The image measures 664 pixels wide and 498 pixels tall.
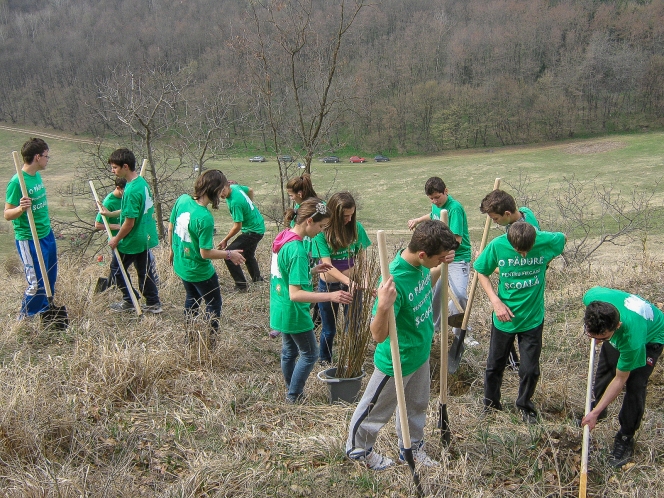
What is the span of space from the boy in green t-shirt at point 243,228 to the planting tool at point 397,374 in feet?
12.1

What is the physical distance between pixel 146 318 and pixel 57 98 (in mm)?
55887

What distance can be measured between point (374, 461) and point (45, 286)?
3.23 m

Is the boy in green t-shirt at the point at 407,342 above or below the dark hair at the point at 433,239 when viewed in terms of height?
below

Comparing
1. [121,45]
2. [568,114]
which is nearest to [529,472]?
[568,114]

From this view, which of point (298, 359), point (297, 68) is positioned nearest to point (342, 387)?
point (298, 359)

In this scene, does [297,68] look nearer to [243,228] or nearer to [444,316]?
[243,228]

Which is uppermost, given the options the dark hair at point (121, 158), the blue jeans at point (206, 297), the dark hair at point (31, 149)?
the dark hair at point (31, 149)

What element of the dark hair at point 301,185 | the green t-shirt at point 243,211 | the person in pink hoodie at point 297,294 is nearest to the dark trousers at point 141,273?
the green t-shirt at point 243,211

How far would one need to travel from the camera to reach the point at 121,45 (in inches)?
2891

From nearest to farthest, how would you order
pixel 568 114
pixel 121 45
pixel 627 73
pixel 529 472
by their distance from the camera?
pixel 529 472 < pixel 568 114 < pixel 627 73 < pixel 121 45

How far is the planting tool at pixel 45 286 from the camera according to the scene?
4.52 meters

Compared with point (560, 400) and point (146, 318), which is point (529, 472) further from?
point (146, 318)

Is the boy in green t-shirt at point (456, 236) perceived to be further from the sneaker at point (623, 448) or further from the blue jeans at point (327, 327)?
the sneaker at point (623, 448)

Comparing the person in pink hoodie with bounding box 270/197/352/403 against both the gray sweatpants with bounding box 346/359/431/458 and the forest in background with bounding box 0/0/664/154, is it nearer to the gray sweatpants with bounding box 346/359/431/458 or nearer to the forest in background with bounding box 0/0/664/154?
the gray sweatpants with bounding box 346/359/431/458
